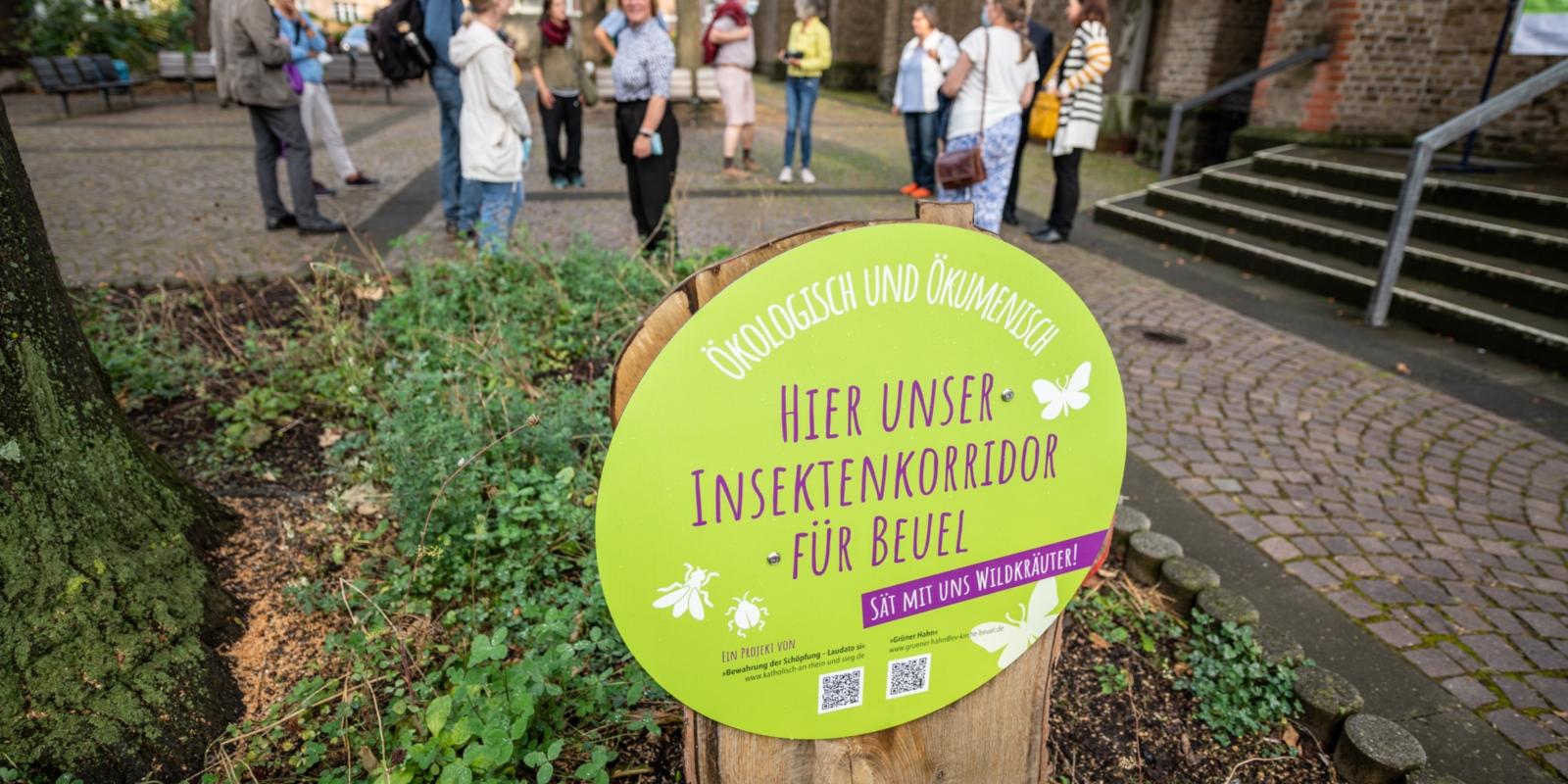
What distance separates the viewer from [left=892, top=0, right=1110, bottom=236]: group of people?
220 inches

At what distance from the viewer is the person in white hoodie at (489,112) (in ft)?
16.7

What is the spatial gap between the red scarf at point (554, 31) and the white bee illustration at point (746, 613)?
7.74m

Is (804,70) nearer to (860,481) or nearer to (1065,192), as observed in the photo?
(1065,192)

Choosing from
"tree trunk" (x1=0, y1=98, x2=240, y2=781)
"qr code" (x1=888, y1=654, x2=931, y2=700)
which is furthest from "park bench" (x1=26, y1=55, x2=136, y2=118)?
"qr code" (x1=888, y1=654, x2=931, y2=700)

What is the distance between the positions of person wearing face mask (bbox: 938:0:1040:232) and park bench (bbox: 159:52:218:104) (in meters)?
14.8

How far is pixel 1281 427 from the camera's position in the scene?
4141 mm

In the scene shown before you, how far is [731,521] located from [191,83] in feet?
56.6

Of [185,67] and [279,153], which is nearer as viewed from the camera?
[279,153]

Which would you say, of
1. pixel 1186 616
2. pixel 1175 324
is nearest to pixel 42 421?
pixel 1186 616

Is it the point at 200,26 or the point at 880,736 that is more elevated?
the point at 200,26

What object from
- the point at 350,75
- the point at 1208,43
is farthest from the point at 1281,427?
the point at 350,75

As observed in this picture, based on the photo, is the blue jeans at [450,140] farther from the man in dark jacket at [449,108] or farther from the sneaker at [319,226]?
the sneaker at [319,226]

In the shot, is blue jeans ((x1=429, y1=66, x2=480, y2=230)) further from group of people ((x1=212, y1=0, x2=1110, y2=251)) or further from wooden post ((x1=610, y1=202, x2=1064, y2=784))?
wooden post ((x1=610, y1=202, x2=1064, y2=784))

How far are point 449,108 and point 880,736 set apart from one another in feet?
20.2
